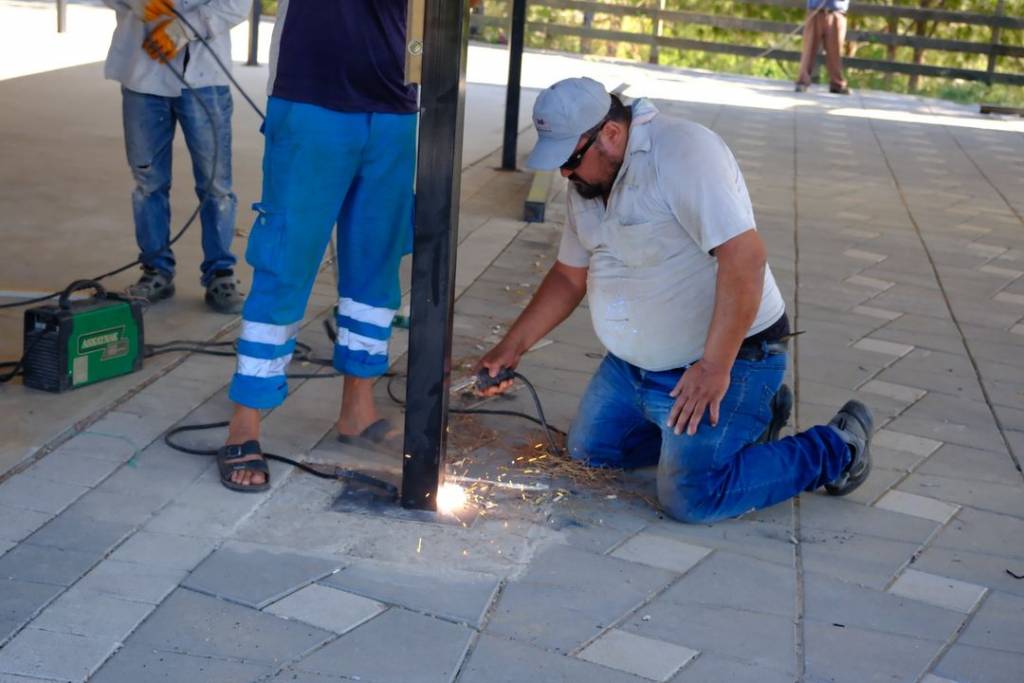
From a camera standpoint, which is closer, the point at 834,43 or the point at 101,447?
the point at 101,447

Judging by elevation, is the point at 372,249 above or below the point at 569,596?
above

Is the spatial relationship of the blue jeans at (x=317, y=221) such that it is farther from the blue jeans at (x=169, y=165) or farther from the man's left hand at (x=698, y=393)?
the blue jeans at (x=169, y=165)

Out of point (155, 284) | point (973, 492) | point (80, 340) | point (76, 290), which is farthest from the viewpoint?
point (155, 284)

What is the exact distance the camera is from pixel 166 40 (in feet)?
16.3

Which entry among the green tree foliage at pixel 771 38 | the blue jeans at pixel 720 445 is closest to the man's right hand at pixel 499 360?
the blue jeans at pixel 720 445

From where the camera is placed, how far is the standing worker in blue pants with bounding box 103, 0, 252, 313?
5.04 m

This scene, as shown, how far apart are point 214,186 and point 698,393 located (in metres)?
2.53

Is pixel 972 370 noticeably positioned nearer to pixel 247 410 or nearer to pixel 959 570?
pixel 959 570

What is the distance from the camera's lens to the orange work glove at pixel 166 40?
4977 mm

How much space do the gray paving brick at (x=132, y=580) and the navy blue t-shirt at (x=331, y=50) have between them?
1.33m

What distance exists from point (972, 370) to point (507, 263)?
2.28 metres

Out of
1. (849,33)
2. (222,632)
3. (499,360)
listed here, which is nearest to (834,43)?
(849,33)

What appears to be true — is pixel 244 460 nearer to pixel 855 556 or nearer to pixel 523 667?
pixel 523 667

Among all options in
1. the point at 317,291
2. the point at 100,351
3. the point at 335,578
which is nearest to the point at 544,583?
the point at 335,578
